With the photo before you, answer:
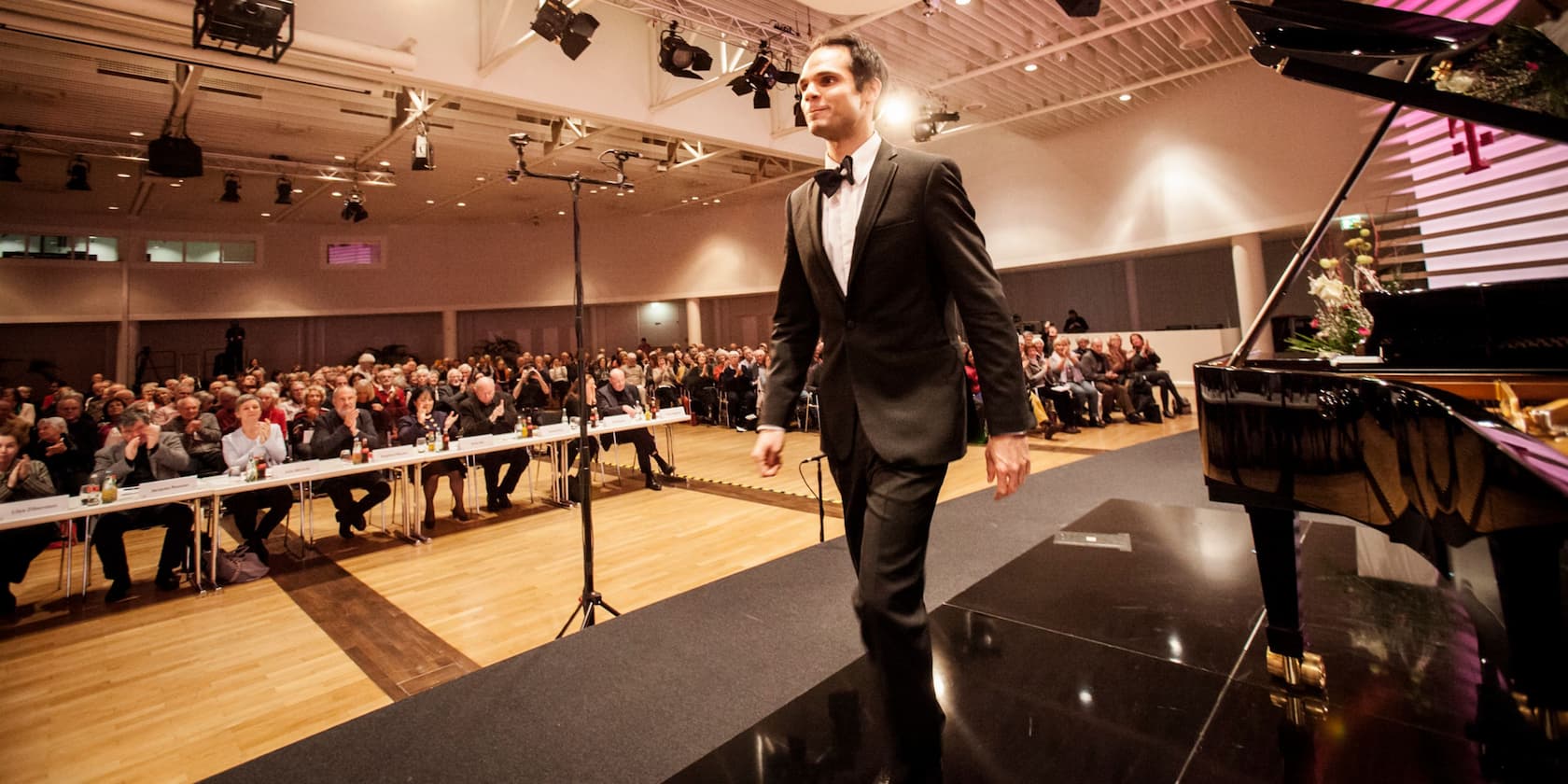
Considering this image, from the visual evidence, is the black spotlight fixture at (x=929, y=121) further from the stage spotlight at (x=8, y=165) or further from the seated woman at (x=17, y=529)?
the stage spotlight at (x=8, y=165)

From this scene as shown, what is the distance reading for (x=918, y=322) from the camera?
4.32 feet

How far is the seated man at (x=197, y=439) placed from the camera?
4941mm

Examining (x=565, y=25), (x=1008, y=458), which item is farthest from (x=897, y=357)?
(x=565, y=25)

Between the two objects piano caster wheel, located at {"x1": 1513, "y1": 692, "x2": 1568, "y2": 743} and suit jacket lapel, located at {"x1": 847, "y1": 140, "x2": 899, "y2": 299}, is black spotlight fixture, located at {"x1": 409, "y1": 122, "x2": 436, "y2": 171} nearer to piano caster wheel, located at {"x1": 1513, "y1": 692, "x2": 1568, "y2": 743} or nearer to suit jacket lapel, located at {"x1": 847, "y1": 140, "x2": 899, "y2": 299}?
suit jacket lapel, located at {"x1": 847, "y1": 140, "x2": 899, "y2": 299}

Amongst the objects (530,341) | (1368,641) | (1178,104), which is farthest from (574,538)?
(530,341)

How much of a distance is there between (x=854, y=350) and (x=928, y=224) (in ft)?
0.94

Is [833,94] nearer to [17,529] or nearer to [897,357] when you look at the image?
[897,357]

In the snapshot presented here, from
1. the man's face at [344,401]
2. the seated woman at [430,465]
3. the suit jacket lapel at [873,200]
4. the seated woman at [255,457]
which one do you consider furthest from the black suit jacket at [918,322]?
the man's face at [344,401]

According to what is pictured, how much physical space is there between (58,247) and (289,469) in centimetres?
1453

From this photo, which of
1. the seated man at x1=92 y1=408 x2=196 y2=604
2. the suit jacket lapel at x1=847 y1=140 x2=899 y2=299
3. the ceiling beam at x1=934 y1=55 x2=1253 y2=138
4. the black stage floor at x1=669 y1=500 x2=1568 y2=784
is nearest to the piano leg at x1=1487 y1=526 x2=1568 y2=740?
the black stage floor at x1=669 y1=500 x2=1568 y2=784

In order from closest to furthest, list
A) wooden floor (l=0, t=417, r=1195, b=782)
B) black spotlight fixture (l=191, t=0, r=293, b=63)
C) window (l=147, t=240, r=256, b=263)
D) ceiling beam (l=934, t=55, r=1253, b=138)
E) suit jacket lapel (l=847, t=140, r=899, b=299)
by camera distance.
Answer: suit jacket lapel (l=847, t=140, r=899, b=299) → wooden floor (l=0, t=417, r=1195, b=782) → black spotlight fixture (l=191, t=0, r=293, b=63) → ceiling beam (l=934, t=55, r=1253, b=138) → window (l=147, t=240, r=256, b=263)

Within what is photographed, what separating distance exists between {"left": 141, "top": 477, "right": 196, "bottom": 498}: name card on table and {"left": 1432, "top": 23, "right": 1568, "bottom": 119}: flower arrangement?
6.33 metres

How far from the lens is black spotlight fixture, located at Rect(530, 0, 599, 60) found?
240 inches

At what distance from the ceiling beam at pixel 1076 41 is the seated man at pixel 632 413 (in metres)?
6.49
